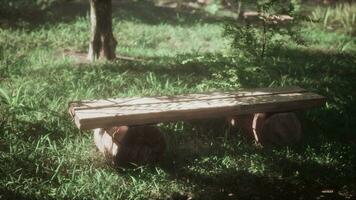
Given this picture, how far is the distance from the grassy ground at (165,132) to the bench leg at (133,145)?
0.43 ft

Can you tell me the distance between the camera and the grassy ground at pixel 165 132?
185 inches

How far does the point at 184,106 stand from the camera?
198 inches

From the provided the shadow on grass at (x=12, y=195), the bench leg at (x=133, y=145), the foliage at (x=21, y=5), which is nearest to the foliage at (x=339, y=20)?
the foliage at (x=21, y=5)

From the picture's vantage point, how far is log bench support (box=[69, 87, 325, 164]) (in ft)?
15.3

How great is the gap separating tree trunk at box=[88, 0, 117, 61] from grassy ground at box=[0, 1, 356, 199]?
369mm

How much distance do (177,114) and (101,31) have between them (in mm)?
3865

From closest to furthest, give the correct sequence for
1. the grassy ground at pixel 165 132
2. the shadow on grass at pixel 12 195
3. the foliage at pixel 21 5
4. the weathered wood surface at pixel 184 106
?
the shadow on grass at pixel 12 195 < the weathered wood surface at pixel 184 106 < the grassy ground at pixel 165 132 < the foliage at pixel 21 5

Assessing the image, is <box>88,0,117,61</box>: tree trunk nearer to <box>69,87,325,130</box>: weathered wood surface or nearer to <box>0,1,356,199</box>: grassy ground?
<box>0,1,356,199</box>: grassy ground

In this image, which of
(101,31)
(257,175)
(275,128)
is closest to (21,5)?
(101,31)

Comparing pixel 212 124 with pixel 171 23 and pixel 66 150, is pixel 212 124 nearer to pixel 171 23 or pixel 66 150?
pixel 66 150

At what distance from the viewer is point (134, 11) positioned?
1253 centimetres

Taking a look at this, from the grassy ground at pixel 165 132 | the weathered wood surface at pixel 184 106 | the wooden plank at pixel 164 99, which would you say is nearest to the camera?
the weathered wood surface at pixel 184 106

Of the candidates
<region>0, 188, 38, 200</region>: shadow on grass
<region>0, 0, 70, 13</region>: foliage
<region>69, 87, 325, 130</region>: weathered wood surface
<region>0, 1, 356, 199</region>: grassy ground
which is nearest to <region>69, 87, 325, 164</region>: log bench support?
<region>69, 87, 325, 130</region>: weathered wood surface

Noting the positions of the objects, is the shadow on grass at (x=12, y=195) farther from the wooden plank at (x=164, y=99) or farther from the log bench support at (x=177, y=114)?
the wooden plank at (x=164, y=99)
